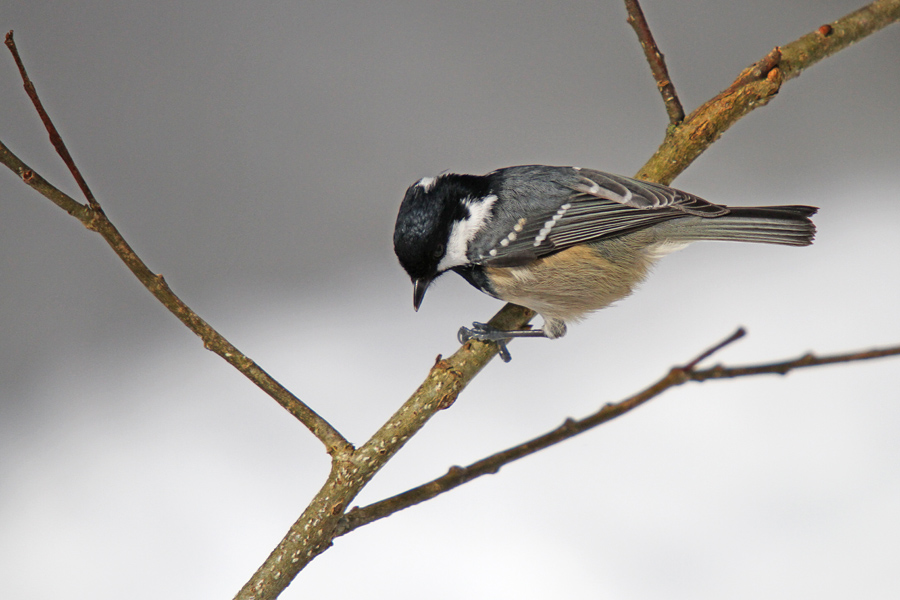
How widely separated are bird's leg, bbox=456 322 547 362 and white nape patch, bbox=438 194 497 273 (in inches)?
3.9

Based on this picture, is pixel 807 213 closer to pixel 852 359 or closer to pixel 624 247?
pixel 624 247

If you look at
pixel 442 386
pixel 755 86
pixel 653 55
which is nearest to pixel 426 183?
pixel 442 386

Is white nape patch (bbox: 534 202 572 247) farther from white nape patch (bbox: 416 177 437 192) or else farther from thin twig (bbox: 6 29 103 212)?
thin twig (bbox: 6 29 103 212)

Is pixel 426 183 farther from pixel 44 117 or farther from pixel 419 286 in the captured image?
pixel 44 117

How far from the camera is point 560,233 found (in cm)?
103

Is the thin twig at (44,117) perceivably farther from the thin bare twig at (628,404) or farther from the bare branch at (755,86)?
the bare branch at (755,86)

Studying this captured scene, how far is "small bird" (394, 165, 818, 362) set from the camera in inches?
39.0

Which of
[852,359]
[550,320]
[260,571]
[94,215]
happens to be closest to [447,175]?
[550,320]

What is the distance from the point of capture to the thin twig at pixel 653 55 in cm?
104

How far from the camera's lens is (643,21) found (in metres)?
1.03

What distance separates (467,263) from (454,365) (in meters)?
0.18

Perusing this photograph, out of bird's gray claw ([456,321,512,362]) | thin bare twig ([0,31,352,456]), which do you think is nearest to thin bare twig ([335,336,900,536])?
thin bare twig ([0,31,352,456])

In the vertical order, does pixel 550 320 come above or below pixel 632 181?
below

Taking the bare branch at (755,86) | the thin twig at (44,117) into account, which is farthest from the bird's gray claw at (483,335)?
the thin twig at (44,117)
